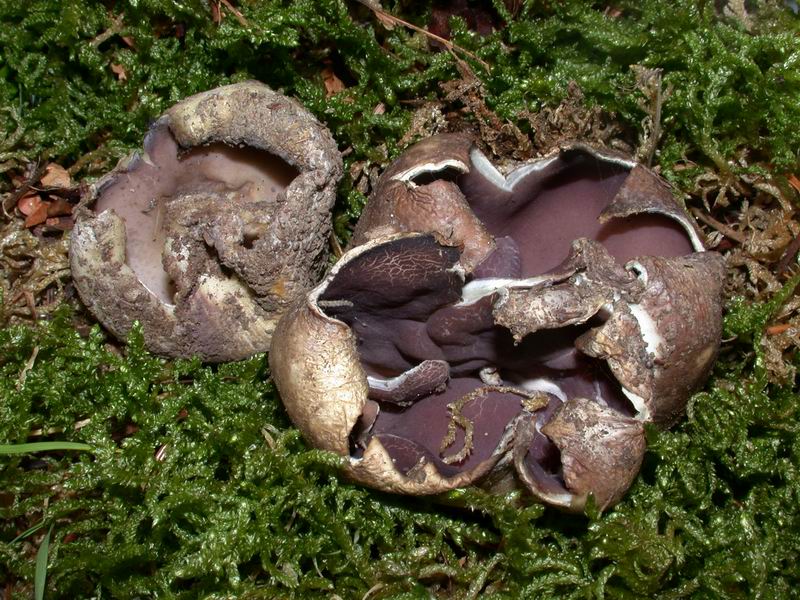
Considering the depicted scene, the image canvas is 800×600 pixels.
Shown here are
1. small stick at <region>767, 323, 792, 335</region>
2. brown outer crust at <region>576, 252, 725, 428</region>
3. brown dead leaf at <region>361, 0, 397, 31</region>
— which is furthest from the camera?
brown dead leaf at <region>361, 0, 397, 31</region>

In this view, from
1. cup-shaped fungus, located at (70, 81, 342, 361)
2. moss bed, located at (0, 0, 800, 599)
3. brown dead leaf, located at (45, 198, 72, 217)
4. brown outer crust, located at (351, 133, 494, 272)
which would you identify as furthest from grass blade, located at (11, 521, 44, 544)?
brown outer crust, located at (351, 133, 494, 272)

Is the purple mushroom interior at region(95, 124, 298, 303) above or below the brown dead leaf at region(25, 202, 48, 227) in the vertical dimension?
above

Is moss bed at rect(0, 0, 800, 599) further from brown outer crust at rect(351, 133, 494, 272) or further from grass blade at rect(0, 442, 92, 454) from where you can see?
brown outer crust at rect(351, 133, 494, 272)

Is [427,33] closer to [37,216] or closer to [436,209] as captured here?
[436,209]

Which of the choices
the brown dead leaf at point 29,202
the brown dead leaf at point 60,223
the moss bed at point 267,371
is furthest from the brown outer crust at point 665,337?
the brown dead leaf at point 29,202

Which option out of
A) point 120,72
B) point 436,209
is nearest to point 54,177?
point 120,72

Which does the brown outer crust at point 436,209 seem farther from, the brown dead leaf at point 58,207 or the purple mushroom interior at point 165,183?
the brown dead leaf at point 58,207
